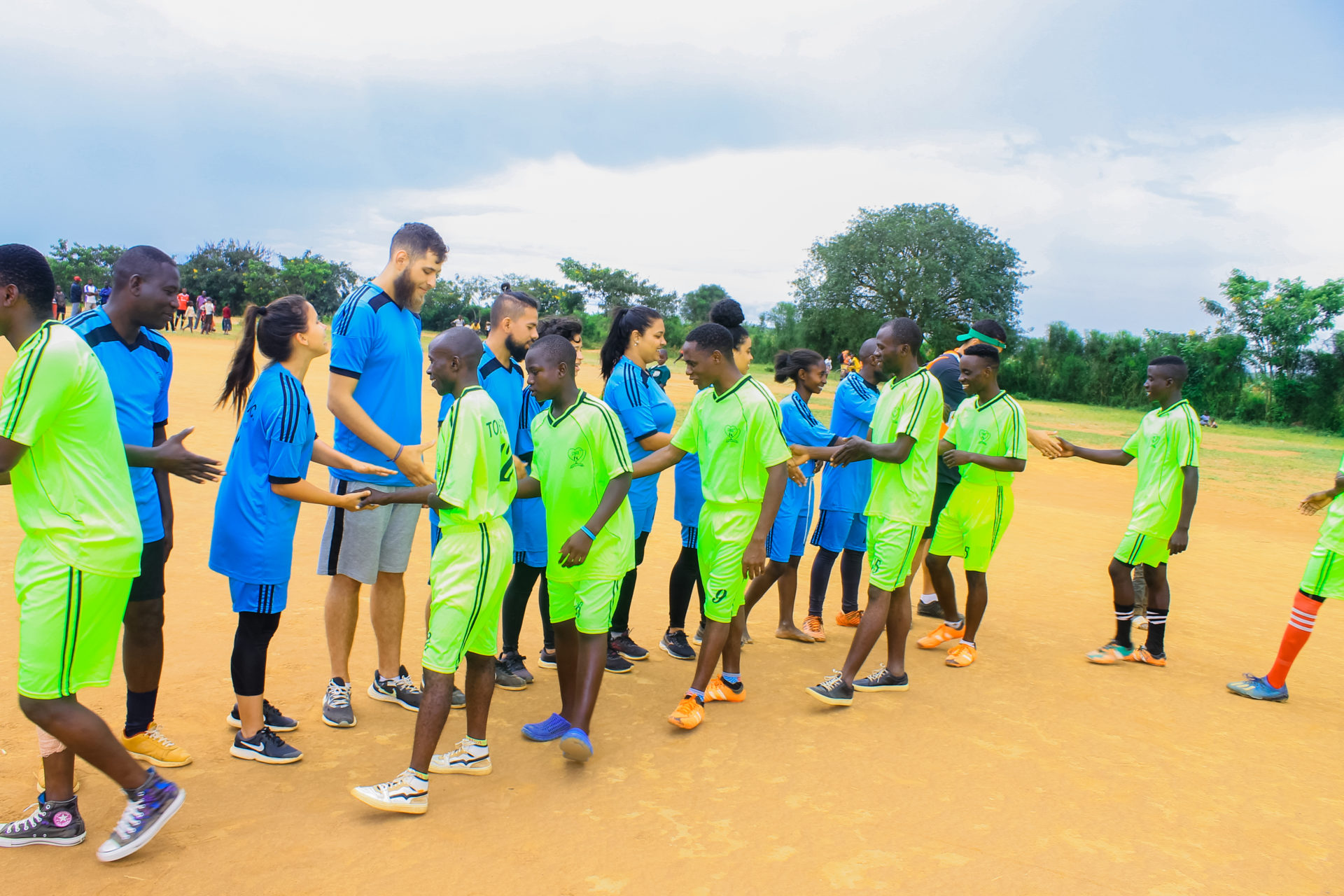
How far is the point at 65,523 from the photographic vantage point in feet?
9.45

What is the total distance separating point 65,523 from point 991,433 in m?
5.13

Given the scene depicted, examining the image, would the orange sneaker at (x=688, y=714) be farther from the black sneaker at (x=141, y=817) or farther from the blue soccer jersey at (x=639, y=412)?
the black sneaker at (x=141, y=817)

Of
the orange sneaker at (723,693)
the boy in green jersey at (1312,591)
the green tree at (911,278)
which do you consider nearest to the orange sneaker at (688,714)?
the orange sneaker at (723,693)

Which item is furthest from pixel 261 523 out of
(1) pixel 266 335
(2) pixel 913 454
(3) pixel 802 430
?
(3) pixel 802 430

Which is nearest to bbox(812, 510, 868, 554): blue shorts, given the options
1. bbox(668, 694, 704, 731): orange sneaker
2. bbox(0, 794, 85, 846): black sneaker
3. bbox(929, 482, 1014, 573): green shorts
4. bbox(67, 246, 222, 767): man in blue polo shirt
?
bbox(929, 482, 1014, 573): green shorts

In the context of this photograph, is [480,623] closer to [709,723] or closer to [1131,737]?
[709,723]

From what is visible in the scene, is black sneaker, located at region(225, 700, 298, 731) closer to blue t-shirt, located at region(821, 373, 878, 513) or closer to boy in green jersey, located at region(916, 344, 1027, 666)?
blue t-shirt, located at region(821, 373, 878, 513)

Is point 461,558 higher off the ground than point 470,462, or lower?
lower

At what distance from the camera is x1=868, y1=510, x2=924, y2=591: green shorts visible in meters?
4.96

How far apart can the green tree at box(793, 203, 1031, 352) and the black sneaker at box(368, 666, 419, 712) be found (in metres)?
45.6

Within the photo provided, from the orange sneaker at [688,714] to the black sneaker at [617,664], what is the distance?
0.84m

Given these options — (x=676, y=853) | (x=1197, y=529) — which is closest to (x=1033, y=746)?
(x=676, y=853)

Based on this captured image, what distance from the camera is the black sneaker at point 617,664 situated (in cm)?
537

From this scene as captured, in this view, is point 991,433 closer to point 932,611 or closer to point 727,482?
point 932,611
